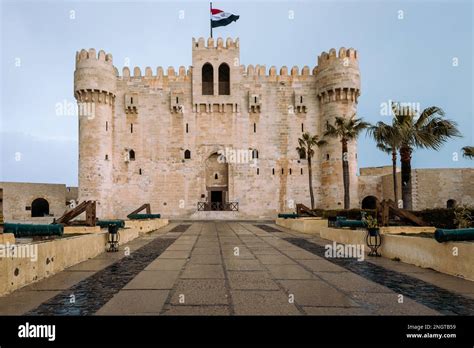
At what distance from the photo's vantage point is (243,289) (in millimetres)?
5469

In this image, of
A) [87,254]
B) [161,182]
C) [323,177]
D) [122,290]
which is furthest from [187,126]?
[122,290]

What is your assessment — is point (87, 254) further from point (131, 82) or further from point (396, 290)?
point (131, 82)

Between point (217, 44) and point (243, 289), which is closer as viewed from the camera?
point (243, 289)

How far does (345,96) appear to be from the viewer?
33594 mm

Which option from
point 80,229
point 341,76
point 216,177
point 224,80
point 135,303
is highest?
point 224,80

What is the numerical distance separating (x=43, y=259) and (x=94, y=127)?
2835 centimetres

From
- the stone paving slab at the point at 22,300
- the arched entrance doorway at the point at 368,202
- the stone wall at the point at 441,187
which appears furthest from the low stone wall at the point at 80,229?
the arched entrance doorway at the point at 368,202

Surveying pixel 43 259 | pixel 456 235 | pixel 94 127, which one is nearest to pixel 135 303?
pixel 43 259

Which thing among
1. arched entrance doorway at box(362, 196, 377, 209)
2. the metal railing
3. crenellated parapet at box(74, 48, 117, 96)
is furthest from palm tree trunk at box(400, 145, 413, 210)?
crenellated parapet at box(74, 48, 117, 96)

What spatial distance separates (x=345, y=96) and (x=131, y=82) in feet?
64.1

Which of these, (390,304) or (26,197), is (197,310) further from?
(26,197)

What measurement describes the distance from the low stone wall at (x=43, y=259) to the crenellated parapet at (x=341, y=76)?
2831 cm
